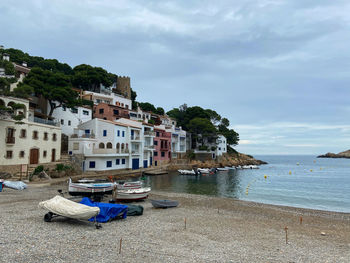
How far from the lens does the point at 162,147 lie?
71312mm

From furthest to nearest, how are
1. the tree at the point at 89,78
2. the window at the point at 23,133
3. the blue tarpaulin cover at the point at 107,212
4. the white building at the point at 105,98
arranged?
the tree at the point at 89,78
the white building at the point at 105,98
the window at the point at 23,133
the blue tarpaulin cover at the point at 107,212

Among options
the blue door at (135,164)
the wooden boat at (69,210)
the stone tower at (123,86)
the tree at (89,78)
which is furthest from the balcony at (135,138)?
the wooden boat at (69,210)

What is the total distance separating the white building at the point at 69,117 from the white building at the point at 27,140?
8932mm

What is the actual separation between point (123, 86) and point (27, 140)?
208ft

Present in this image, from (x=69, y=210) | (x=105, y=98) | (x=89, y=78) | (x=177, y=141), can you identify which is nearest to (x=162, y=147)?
(x=177, y=141)

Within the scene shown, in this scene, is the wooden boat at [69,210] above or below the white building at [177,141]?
below

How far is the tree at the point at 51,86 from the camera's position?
1794 inches

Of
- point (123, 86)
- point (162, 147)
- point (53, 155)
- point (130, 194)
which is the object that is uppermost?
point (123, 86)

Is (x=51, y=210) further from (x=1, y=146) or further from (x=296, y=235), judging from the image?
(x=1, y=146)

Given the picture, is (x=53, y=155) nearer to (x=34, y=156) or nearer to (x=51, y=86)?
(x=34, y=156)

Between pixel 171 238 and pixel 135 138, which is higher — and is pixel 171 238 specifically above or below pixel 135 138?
below

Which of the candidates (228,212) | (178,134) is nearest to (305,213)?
(228,212)

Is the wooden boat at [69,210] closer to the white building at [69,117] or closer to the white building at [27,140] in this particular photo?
the white building at [27,140]

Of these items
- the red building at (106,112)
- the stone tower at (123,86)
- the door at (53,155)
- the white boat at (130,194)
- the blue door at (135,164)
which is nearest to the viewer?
the white boat at (130,194)
